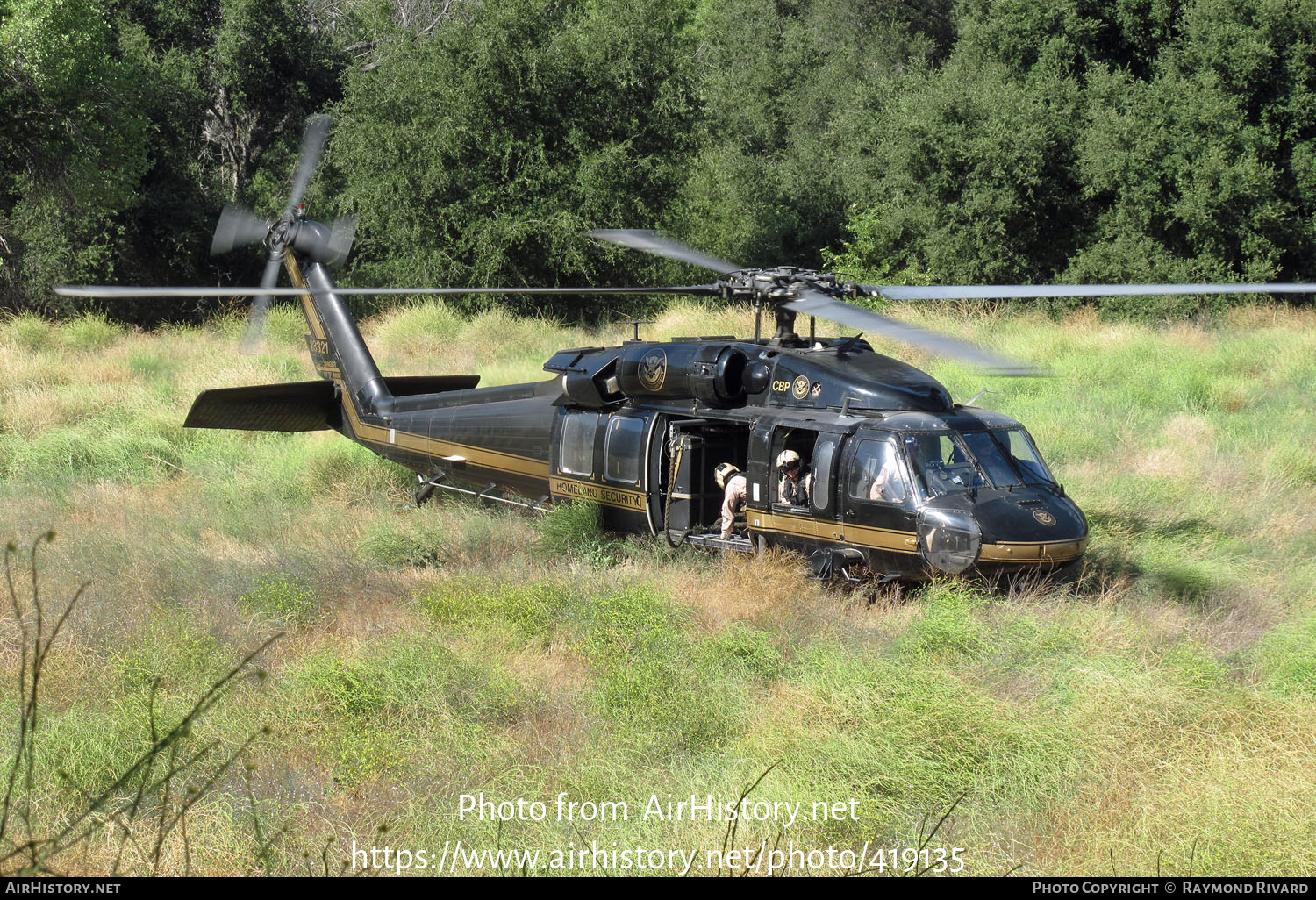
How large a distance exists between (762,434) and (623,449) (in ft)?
4.89

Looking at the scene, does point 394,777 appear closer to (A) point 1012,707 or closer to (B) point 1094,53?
(A) point 1012,707

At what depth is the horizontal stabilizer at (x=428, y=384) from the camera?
12555 mm

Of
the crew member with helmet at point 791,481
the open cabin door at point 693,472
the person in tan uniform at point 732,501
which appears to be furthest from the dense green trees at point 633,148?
the crew member with helmet at point 791,481

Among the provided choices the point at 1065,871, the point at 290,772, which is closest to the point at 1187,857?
the point at 1065,871

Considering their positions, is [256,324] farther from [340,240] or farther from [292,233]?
[292,233]

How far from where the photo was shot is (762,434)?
8766mm

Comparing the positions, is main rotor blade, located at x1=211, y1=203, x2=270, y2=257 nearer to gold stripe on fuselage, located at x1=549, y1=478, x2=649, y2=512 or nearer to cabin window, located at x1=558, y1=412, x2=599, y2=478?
cabin window, located at x1=558, y1=412, x2=599, y2=478

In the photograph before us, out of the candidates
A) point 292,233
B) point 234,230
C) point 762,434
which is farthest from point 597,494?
point 292,233

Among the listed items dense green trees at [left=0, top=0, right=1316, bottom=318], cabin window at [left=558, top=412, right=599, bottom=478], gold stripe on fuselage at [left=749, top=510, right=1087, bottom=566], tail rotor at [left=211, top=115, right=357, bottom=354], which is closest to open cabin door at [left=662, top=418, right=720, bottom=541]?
gold stripe on fuselage at [left=749, top=510, right=1087, bottom=566]

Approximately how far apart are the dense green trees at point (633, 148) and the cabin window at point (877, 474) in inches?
720

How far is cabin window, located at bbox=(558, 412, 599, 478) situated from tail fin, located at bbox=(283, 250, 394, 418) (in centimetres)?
251

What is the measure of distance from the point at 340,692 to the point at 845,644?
Result: 331 centimetres

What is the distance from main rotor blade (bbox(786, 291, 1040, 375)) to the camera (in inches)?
241

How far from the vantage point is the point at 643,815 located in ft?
17.7
